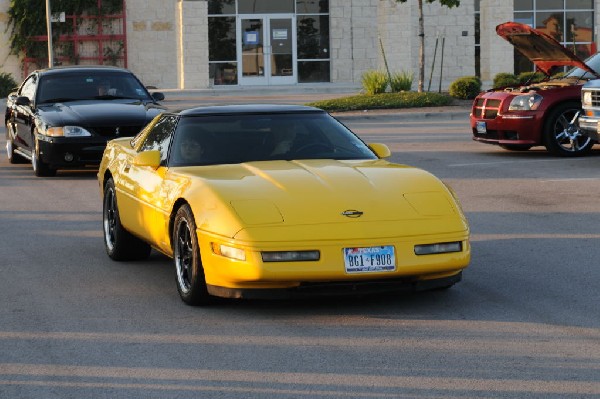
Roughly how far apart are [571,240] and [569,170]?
6.17 meters

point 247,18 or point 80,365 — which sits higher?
point 247,18

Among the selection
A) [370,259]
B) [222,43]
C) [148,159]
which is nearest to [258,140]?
[148,159]

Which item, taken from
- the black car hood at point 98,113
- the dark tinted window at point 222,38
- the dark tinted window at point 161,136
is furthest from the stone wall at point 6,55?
the dark tinted window at point 161,136

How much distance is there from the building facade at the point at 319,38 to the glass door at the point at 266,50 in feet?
0.12

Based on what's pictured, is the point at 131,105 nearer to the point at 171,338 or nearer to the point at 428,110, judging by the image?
the point at 171,338

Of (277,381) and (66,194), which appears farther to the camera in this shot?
(66,194)

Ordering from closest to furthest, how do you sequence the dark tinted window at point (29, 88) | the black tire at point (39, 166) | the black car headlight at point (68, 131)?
the black car headlight at point (68, 131) < the black tire at point (39, 166) < the dark tinted window at point (29, 88)

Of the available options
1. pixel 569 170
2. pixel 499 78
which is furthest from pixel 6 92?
pixel 569 170

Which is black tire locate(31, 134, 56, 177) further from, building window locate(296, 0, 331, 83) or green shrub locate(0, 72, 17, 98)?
building window locate(296, 0, 331, 83)

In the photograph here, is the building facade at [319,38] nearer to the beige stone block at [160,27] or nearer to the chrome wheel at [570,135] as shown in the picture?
the beige stone block at [160,27]

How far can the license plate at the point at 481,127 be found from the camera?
1973cm

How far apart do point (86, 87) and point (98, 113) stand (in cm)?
Result: 140

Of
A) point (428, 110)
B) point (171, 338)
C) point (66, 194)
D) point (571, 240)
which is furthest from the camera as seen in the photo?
point (428, 110)

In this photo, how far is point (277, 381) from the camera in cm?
662
